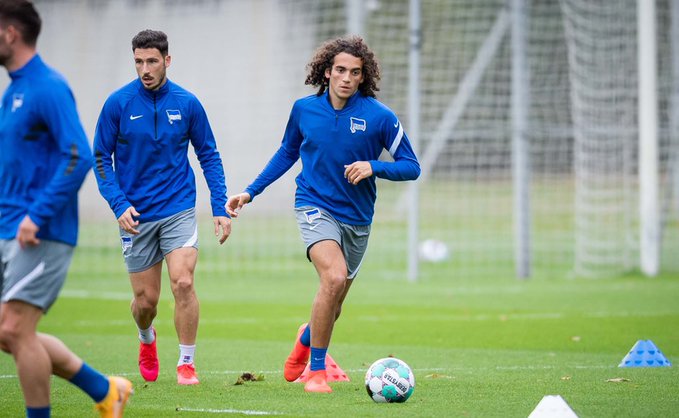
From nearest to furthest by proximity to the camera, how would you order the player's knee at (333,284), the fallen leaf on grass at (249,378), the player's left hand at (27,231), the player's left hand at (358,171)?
the player's left hand at (27,231), the player's left hand at (358,171), the player's knee at (333,284), the fallen leaf on grass at (249,378)

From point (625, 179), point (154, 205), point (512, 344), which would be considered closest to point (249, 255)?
point (625, 179)

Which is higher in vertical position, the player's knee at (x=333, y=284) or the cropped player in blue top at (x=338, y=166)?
the cropped player in blue top at (x=338, y=166)

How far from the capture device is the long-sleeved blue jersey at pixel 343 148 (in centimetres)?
831

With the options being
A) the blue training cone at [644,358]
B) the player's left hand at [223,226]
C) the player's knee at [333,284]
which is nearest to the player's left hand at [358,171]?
the player's knee at [333,284]

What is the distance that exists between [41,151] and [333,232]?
8.86ft

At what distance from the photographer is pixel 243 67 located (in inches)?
858

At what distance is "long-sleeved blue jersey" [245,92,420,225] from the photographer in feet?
27.3

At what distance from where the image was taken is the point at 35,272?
5.91 meters

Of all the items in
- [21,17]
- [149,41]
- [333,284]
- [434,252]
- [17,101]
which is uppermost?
[21,17]

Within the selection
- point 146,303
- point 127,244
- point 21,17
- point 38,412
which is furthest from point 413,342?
point 21,17

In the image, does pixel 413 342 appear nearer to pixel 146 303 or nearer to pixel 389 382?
pixel 146 303

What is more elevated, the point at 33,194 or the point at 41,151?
the point at 41,151

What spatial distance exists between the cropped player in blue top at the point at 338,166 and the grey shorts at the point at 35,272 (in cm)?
248

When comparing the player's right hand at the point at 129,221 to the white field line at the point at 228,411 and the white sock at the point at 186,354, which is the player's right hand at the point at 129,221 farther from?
the white field line at the point at 228,411
